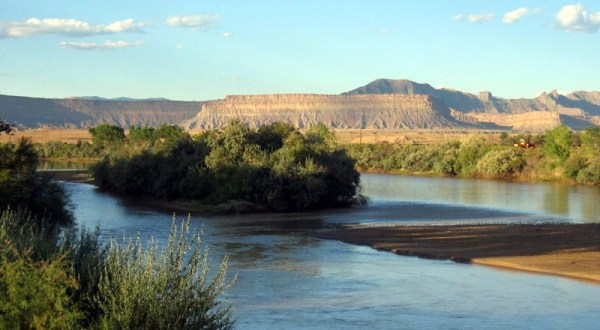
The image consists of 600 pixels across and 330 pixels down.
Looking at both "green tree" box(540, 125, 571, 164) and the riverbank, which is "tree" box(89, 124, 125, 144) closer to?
"green tree" box(540, 125, 571, 164)

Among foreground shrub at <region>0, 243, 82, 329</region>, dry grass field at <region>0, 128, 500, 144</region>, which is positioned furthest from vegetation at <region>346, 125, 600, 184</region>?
foreground shrub at <region>0, 243, 82, 329</region>

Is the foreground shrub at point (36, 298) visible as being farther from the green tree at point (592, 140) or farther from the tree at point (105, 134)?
the tree at point (105, 134)

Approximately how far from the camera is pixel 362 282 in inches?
886

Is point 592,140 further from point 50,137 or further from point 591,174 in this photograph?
point 50,137

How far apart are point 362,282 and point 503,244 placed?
8745 mm

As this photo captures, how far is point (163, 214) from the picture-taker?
4112 centimetres

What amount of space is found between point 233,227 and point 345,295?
15271 millimetres

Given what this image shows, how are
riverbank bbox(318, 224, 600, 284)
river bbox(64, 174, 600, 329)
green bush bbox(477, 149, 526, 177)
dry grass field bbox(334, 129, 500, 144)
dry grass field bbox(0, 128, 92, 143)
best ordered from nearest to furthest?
river bbox(64, 174, 600, 329) → riverbank bbox(318, 224, 600, 284) → green bush bbox(477, 149, 526, 177) → dry grass field bbox(334, 129, 500, 144) → dry grass field bbox(0, 128, 92, 143)

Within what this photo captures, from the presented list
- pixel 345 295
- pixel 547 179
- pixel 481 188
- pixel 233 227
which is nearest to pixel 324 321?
pixel 345 295

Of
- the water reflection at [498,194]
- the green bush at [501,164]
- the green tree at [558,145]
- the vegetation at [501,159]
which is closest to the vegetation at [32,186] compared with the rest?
the water reflection at [498,194]

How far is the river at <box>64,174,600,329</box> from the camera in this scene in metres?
18.3

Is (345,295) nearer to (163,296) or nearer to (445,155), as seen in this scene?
(163,296)

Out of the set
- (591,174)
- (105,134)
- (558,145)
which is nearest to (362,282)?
(591,174)

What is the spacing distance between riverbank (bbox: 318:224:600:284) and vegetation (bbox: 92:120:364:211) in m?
9.14
